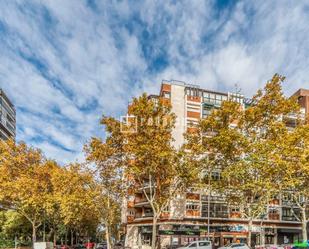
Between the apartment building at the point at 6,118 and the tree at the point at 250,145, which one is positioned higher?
the apartment building at the point at 6,118

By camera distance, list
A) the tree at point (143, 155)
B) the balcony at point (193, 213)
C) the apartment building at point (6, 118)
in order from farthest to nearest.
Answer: the apartment building at point (6, 118) < the balcony at point (193, 213) < the tree at point (143, 155)

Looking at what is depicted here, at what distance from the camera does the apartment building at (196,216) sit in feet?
154

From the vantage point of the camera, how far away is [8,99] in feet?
281

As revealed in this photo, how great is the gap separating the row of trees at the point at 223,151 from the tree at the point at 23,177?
1085 centimetres

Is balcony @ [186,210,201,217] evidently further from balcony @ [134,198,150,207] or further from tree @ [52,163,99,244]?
tree @ [52,163,99,244]

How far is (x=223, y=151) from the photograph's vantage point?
33.6 meters

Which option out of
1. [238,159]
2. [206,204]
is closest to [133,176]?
[238,159]

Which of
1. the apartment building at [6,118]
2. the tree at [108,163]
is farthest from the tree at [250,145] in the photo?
the apartment building at [6,118]

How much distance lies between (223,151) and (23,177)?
2412 cm

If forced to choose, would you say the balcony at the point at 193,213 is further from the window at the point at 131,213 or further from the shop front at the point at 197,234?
the window at the point at 131,213

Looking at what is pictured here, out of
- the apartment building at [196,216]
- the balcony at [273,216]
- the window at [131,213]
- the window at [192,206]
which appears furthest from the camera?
the window at [131,213]

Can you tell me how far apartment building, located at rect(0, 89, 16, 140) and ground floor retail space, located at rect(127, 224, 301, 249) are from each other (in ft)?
143

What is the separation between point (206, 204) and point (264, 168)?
66.0 ft

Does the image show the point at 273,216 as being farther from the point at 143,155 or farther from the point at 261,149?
the point at 143,155
